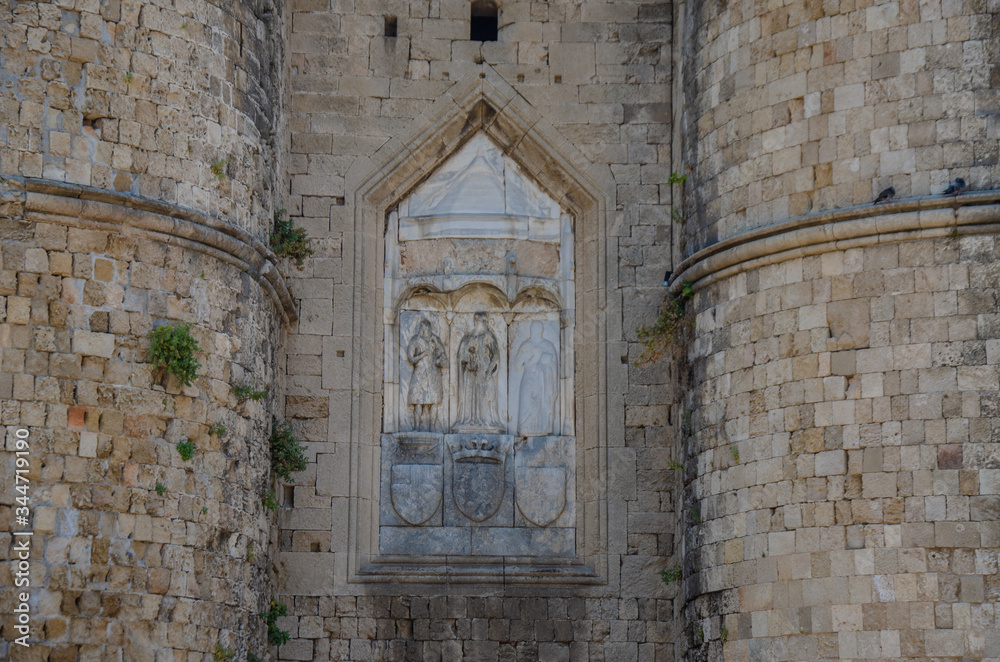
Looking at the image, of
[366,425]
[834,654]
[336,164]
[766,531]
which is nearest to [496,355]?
[366,425]

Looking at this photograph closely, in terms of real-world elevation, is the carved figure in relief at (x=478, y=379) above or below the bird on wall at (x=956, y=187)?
below

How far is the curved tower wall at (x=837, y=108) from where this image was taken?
1135 centimetres

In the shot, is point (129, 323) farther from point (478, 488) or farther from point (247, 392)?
point (478, 488)

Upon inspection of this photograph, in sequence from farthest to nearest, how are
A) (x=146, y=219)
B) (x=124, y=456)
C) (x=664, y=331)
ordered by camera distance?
(x=664, y=331) → (x=146, y=219) → (x=124, y=456)

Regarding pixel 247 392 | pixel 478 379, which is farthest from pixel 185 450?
pixel 478 379

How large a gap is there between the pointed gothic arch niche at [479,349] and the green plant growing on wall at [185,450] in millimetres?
1974

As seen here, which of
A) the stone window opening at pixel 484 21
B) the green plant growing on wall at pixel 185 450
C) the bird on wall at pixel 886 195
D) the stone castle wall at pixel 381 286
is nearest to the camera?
A: the green plant growing on wall at pixel 185 450

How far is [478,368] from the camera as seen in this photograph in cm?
1302

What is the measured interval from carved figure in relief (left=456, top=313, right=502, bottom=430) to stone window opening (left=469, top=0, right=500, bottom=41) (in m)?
2.61

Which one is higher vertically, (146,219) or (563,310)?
(146,219)

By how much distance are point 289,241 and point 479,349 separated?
1.78m

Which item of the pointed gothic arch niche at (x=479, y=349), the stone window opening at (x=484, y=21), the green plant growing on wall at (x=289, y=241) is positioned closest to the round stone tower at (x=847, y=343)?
the pointed gothic arch niche at (x=479, y=349)

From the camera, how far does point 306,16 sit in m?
13.5

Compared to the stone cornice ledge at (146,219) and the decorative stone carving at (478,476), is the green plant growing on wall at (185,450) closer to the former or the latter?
the stone cornice ledge at (146,219)
